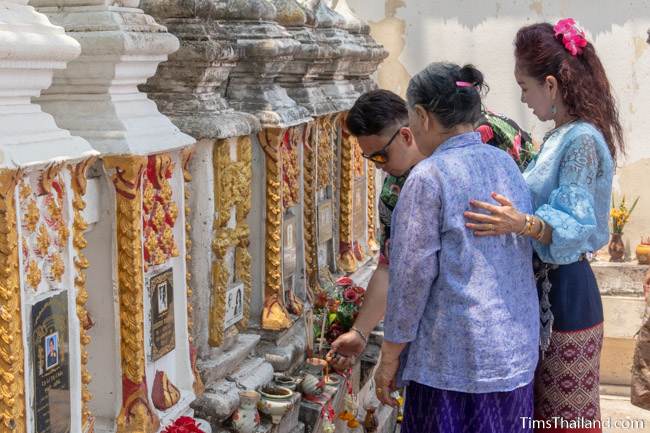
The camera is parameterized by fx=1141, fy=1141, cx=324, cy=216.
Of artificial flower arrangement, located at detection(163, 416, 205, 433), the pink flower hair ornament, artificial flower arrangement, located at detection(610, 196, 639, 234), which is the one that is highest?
the pink flower hair ornament

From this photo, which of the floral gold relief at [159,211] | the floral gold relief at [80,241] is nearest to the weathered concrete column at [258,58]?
the floral gold relief at [159,211]

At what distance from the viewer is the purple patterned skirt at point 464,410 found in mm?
3152

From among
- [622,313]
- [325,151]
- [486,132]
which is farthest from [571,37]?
[622,313]

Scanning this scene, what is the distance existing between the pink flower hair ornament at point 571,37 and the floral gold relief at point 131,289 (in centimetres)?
132

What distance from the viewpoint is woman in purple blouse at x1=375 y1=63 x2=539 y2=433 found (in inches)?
121

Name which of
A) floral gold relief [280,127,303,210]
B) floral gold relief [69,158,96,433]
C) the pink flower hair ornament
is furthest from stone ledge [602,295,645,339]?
floral gold relief [69,158,96,433]

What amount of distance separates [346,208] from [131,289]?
322cm

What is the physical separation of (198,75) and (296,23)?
4.99ft

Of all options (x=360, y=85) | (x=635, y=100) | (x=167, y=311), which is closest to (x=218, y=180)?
(x=167, y=311)

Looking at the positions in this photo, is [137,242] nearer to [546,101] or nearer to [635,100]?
[546,101]

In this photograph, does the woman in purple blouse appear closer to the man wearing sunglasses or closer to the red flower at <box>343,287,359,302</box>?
the man wearing sunglasses

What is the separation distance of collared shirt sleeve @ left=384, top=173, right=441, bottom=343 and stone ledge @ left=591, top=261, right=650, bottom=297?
7.23 m

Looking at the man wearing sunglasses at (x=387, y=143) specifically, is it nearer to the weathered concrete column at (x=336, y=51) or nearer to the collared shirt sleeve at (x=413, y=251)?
the collared shirt sleeve at (x=413, y=251)

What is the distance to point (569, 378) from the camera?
3553 millimetres
